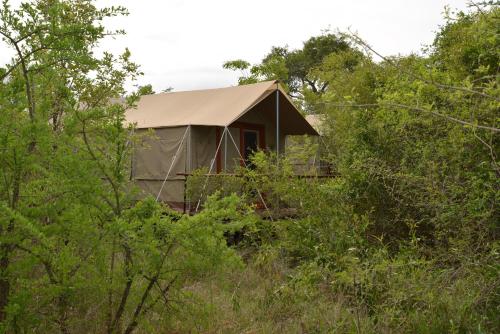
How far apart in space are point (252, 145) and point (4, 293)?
9184 millimetres

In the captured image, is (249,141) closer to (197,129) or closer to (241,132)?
(241,132)

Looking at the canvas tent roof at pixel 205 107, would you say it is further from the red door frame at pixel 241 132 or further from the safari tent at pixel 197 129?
the red door frame at pixel 241 132

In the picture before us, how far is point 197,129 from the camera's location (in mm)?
10703

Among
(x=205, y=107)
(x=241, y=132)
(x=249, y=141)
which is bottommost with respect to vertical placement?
(x=249, y=141)

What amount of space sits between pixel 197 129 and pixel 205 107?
2.58 ft

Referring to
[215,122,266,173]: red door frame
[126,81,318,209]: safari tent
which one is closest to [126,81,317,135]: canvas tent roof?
[126,81,318,209]: safari tent

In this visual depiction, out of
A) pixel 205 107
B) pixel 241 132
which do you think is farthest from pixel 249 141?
pixel 205 107

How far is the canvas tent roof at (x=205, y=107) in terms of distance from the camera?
10.7 m

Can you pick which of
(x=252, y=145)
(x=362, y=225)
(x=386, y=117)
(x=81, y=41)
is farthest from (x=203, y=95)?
(x=81, y=41)

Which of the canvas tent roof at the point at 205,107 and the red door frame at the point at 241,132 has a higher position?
the canvas tent roof at the point at 205,107

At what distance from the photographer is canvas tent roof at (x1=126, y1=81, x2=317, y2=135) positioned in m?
10.7

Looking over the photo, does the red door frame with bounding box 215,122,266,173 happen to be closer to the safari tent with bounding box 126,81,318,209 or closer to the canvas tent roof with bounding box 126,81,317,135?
the safari tent with bounding box 126,81,318,209

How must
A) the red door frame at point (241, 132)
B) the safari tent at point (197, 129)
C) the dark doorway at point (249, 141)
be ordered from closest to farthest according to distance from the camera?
the safari tent at point (197, 129), the red door frame at point (241, 132), the dark doorway at point (249, 141)

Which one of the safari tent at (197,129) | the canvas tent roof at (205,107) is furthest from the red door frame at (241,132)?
the canvas tent roof at (205,107)
